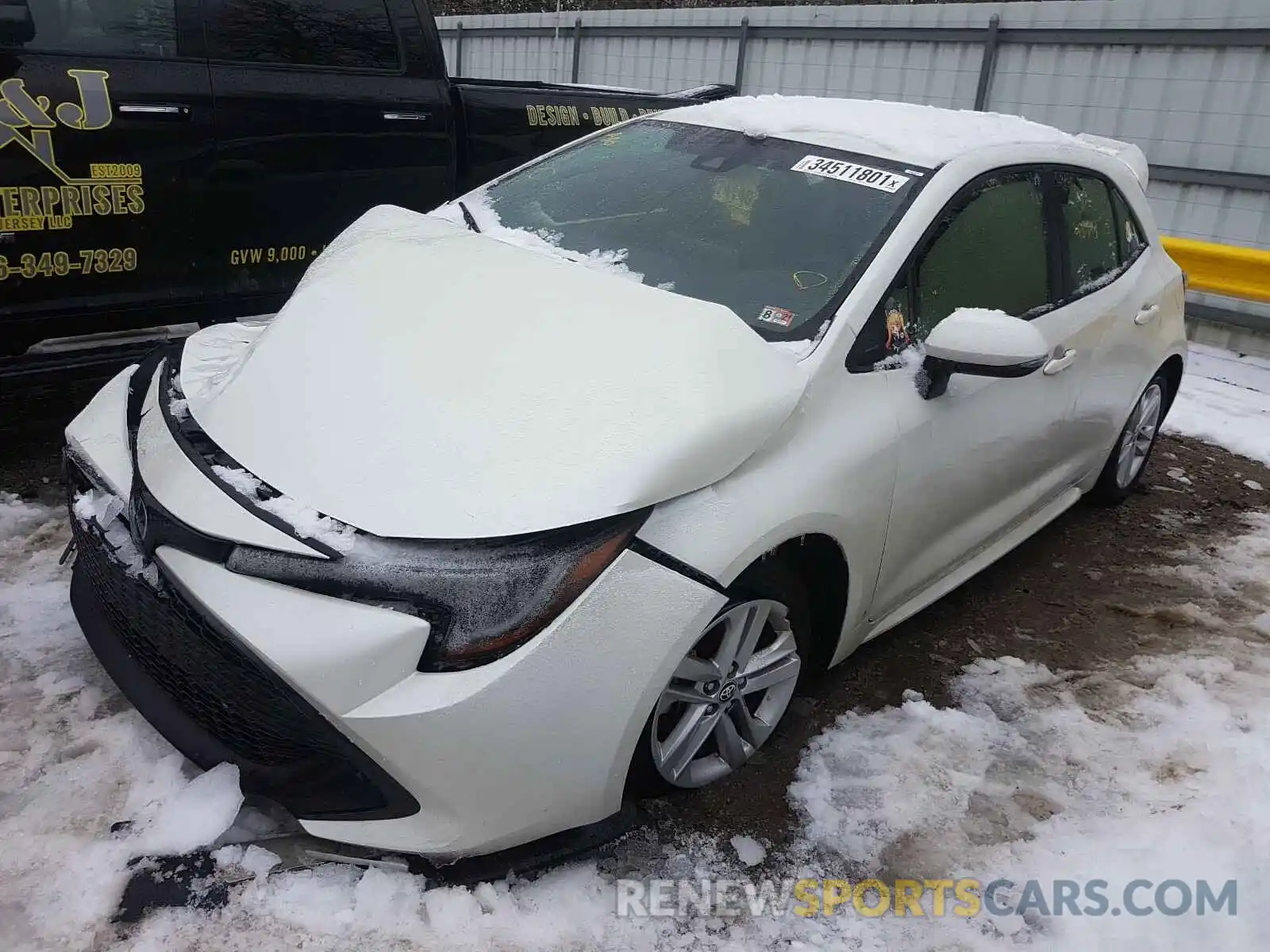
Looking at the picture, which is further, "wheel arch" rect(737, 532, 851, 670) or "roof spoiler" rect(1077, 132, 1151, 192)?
"roof spoiler" rect(1077, 132, 1151, 192)

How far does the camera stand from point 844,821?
2520 mm

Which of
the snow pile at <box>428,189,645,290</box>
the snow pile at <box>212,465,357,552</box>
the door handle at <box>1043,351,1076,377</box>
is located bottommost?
the snow pile at <box>212,465,357,552</box>

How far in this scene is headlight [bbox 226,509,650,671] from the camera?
1.94 meters

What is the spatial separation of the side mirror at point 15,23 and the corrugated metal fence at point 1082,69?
7.18m

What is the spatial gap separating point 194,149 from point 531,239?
1.91 metres

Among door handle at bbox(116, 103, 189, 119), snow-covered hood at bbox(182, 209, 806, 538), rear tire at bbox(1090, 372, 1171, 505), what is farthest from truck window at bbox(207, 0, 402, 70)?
rear tire at bbox(1090, 372, 1171, 505)

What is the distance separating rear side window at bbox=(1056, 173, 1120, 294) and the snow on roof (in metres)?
0.19

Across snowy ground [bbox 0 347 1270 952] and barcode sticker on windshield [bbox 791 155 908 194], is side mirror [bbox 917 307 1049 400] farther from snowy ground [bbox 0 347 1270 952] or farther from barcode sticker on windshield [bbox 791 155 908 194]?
snowy ground [bbox 0 347 1270 952]

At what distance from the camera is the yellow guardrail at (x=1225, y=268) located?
20.9 feet

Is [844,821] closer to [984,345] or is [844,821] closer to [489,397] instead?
[984,345]

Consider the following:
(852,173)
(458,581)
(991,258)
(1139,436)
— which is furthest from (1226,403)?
(458,581)

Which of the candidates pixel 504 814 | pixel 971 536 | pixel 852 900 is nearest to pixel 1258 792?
pixel 971 536

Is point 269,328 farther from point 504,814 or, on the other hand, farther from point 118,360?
point 118,360

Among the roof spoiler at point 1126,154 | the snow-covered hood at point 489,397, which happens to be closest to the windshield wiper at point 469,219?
the snow-covered hood at point 489,397
